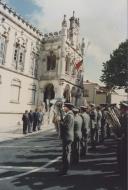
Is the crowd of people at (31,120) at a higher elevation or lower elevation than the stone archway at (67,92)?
lower

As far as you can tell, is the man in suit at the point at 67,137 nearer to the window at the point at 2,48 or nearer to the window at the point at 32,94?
the window at the point at 2,48

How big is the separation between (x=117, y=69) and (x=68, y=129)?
114 ft

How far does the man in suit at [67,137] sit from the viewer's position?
8.67 meters

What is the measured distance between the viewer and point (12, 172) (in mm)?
8766

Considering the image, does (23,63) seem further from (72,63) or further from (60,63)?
(72,63)

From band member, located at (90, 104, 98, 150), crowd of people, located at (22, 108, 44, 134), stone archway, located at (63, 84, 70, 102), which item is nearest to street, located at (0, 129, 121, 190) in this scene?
band member, located at (90, 104, 98, 150)

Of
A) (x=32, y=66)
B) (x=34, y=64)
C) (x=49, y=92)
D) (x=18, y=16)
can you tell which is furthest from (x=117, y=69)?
(x=18, y=16)

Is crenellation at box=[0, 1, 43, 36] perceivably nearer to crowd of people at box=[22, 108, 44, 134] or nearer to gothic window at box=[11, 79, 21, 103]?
gothic window at box=[11, 79, 21, 103]

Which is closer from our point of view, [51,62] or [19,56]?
[19,56]

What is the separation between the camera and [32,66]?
32688 mm

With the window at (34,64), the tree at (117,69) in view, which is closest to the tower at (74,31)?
the tree at (117,69)

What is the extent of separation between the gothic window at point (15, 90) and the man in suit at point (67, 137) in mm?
19644

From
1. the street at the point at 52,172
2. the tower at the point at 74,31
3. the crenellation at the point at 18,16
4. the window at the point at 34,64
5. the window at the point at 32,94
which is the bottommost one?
the street at the point at 52,172

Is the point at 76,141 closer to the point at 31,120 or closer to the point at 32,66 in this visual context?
the point at 31,120
